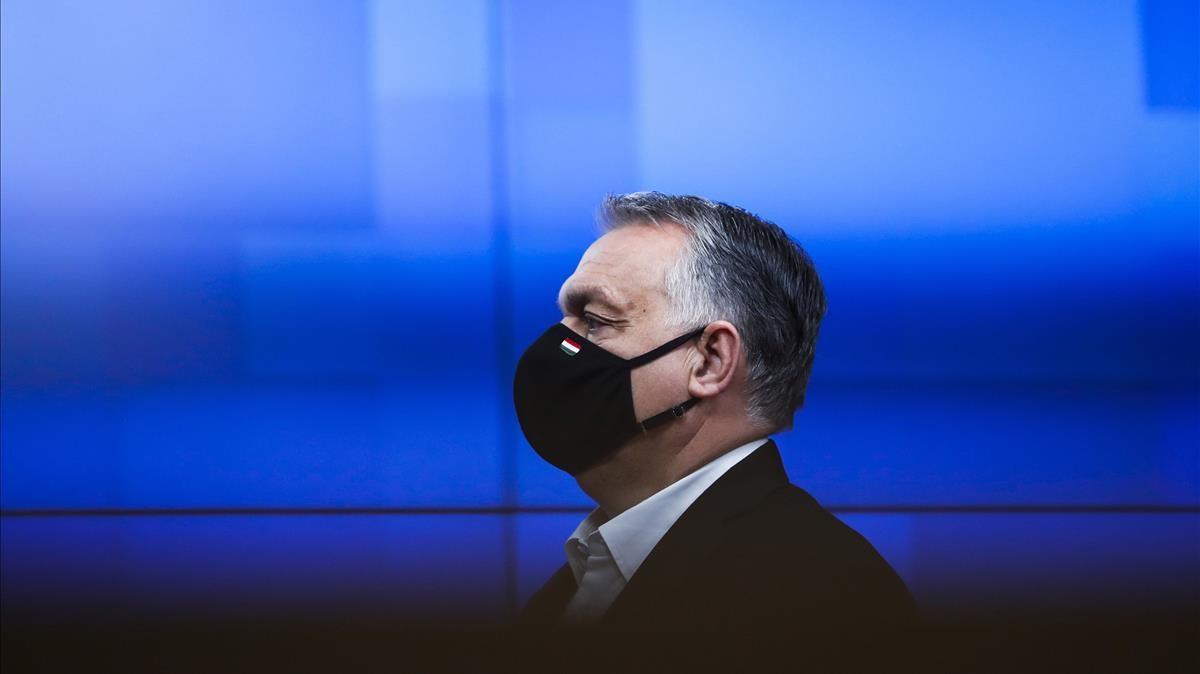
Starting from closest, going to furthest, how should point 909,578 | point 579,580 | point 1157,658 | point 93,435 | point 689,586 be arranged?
point 1157,658, point 689,586, point 579,580, point 909,578, point 93,435

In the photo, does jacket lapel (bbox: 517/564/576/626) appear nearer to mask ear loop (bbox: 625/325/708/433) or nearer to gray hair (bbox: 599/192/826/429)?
mask ear loop (bbox: 625/325/708/433)

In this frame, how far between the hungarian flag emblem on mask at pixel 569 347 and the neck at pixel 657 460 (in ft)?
0.53

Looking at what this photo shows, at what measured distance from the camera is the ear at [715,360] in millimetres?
1324

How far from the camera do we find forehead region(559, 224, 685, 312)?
4.42 ft

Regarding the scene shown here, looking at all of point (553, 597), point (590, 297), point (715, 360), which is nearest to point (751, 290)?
point (715, 360)

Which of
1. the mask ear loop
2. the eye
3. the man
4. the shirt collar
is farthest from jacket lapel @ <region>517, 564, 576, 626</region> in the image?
the eye

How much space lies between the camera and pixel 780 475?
129 centimetres

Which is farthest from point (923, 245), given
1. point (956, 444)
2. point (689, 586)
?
point (689, 586)

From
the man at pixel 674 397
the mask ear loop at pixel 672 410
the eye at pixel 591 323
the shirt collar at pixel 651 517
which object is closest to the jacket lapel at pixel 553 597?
the man at pixel 674 397

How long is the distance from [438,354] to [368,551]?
0.51m

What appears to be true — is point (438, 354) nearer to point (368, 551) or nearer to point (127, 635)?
point (368, 551)

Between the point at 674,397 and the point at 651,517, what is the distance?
0.58 feet

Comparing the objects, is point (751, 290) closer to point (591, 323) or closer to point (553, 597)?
point (591, 323)

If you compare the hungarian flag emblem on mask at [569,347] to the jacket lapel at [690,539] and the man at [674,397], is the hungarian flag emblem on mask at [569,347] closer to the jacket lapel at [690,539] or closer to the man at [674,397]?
the man at [674,397]
